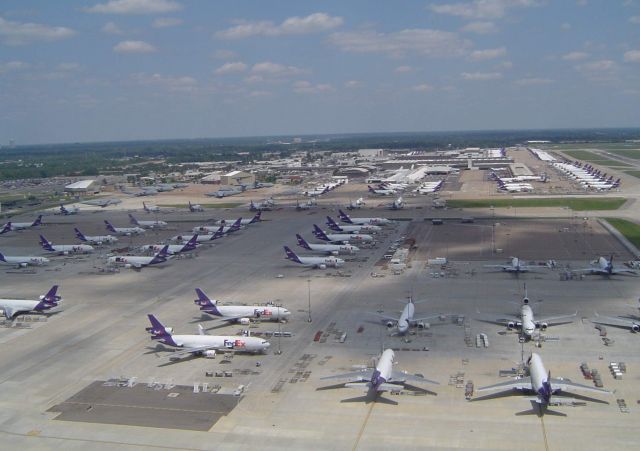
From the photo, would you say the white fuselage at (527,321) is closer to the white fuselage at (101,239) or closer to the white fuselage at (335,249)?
the white fuselage at (335,249)

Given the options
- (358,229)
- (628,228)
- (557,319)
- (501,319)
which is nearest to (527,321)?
(501,319)

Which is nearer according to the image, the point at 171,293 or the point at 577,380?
the point at 577,380

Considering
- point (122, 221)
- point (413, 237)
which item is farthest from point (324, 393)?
point (122, 221)

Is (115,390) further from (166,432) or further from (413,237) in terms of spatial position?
(413,237)

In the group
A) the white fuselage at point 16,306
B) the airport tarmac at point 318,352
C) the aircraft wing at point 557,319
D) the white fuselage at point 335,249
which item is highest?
the white fuselage at point 16,306

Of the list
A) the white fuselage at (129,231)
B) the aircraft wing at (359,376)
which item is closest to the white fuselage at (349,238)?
the white fuselage at (129,231)

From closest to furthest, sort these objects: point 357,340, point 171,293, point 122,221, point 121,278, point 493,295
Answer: point 357,340 < point 493,295 < point 171,293 < point 121,278 < point 122,221

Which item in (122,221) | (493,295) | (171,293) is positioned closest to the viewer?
(493,295)
